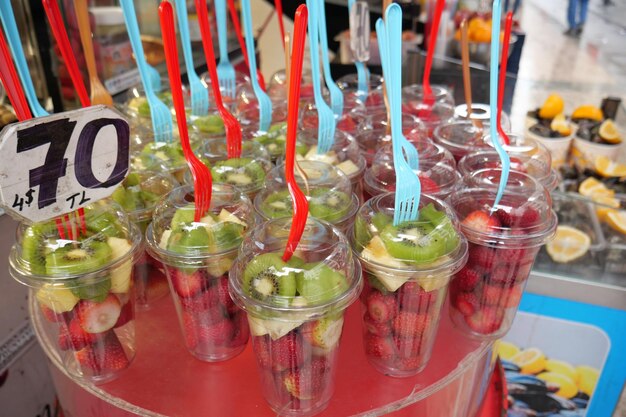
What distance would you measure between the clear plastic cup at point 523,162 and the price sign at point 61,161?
844 mm

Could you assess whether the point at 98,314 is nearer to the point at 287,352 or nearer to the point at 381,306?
the point at 287,352

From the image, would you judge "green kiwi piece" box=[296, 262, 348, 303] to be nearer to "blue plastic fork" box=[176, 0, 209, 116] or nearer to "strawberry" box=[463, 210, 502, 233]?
"strawberry" box=[463, 210, 502, 233]

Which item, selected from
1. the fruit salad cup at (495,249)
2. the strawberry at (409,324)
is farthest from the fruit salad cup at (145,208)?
the fruit salad cup at (495,249)

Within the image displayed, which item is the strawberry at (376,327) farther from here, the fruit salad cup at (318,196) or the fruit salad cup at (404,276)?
the fruit salad cup at (318,196)

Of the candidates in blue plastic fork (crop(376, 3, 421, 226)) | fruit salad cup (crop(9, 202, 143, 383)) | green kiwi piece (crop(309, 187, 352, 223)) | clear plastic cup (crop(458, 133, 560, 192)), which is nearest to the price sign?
fruit salad cup (crop(9, 202, 143, 383))

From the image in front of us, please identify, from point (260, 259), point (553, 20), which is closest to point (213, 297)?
point (260, 259)

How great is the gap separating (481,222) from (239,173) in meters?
0.58

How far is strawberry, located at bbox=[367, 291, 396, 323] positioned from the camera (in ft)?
3.32

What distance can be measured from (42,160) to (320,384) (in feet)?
2.03

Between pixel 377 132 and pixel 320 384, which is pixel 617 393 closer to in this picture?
pixel 377 132

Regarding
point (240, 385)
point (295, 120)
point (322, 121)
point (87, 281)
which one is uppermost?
point (295, 120)

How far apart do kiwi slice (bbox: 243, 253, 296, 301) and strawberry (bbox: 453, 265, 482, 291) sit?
0.44 meters

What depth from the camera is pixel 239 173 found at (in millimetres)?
1320

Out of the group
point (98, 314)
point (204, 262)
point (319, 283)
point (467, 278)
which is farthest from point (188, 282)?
point (467, 278)
